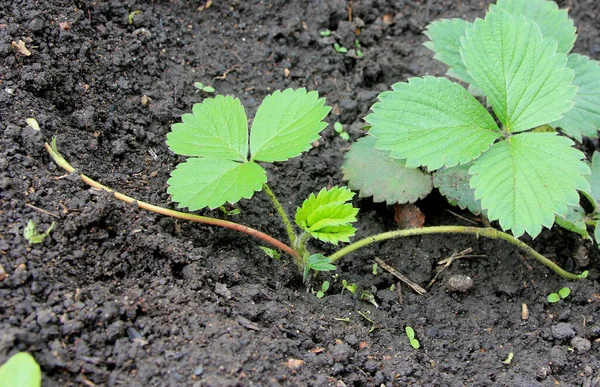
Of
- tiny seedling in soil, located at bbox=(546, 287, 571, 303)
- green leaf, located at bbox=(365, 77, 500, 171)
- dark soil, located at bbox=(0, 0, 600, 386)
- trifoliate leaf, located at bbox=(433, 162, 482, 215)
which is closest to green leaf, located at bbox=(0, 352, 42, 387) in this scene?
dark soil, located at bbox=(0, 0, 600, 386)

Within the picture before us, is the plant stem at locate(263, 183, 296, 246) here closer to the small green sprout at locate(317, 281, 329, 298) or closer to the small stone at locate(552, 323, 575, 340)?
the small green sprout at locate(317, 281, 329, 298)

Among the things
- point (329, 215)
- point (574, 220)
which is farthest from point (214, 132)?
point (574, 220)

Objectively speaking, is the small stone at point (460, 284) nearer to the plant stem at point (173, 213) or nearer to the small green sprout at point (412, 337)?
the small green sprout at point (412, 337)

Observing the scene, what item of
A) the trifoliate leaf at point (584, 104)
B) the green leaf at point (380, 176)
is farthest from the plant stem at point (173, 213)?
the trifoliate leaf at point (584, 104)

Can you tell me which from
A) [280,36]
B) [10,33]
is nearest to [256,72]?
[280,36]

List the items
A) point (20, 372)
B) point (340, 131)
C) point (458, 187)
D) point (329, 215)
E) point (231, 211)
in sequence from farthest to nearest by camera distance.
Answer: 1. point (340, 131)
2. point (458, 187)
3. point (231, 211)
4. point (329, 215)
5. point (20, 372)

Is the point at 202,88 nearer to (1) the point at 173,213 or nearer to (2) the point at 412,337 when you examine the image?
(1) the point at 173,213

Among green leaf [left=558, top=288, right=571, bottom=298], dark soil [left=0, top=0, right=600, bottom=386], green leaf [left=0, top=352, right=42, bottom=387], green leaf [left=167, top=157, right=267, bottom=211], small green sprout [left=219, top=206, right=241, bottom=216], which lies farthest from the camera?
green leaf [left=558, top=288, right=571, bottom=298]
